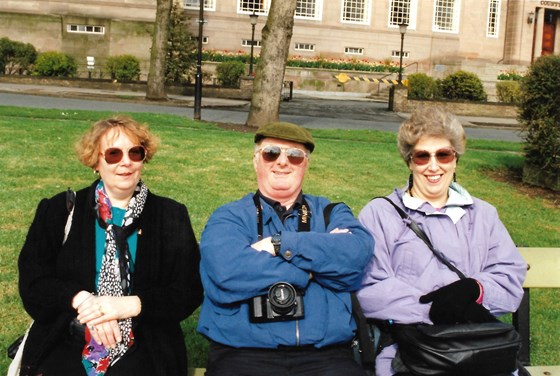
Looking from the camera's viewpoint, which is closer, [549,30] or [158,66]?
[158,66]

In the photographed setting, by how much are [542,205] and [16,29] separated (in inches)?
1350

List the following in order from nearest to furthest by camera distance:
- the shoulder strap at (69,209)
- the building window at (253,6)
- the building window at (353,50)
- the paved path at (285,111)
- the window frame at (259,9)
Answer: the shoulder strap at (69,209)
the paved path at (285,111)
the window frame at (259,9)
the building window at (253,6)
the building window at (353,50)

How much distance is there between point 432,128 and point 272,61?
1312cm

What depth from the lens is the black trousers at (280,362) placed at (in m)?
3.46

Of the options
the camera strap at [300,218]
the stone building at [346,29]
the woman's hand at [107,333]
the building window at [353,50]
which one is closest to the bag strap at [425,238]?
the camera strap at [300,218]

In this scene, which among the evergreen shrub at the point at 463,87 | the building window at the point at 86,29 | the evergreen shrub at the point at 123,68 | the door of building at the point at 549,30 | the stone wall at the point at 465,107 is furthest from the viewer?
the door of building at the point at 549,30

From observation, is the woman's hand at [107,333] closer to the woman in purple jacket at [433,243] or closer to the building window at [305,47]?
the woman in purple jacket at [433,243]

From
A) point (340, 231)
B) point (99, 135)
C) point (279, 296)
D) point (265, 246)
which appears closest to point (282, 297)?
point (279, 296)

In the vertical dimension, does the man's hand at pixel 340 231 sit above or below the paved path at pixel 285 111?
below

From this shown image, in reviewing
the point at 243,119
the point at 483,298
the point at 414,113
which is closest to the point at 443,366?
the point at 483,298

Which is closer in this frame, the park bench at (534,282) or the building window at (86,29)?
the park bench at (534,282)

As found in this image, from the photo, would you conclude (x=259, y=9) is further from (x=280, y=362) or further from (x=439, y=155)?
(x=280, y=362)

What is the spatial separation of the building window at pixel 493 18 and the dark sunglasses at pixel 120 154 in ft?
160

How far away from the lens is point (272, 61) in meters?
16.8
